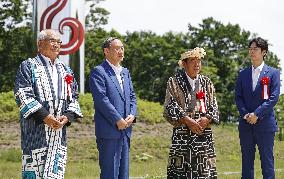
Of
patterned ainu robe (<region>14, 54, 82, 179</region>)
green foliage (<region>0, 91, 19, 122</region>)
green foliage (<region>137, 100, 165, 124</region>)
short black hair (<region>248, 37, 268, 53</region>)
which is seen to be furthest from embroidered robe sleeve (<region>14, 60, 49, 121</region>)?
green foliage (<region>137, 100, 165, 124</region>)

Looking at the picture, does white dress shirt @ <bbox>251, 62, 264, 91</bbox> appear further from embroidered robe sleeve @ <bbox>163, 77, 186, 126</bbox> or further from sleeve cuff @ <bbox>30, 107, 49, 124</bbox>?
sleeve cuff @ <bbox>30, 107, 49, 124</bbox>

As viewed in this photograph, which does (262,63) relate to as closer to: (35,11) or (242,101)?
(242,101)

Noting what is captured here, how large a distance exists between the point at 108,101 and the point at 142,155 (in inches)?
316

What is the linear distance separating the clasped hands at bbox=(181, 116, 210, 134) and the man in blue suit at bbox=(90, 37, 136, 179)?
1.88ft

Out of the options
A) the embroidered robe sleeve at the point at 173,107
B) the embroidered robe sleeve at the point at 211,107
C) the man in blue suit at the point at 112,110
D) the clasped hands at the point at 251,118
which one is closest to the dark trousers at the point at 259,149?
the clasped hands at the point at 251,118

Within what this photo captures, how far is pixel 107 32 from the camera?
4331 cm

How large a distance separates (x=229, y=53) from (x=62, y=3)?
30907 mm

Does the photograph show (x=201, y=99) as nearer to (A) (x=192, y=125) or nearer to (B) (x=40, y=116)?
(A) (x=192, y=125)

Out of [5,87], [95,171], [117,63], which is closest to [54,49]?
[117,63]

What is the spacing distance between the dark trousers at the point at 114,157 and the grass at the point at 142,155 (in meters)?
2.91

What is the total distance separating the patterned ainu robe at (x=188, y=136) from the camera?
21.9 feet

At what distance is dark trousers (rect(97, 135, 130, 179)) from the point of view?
6434 mm

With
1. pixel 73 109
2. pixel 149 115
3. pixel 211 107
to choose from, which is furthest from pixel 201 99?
pixel 149 115

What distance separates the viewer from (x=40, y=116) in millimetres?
5777
